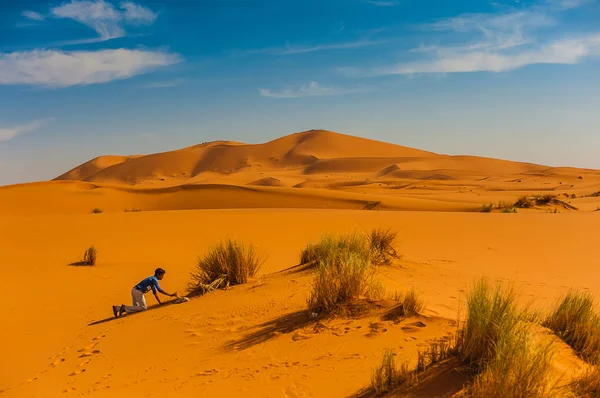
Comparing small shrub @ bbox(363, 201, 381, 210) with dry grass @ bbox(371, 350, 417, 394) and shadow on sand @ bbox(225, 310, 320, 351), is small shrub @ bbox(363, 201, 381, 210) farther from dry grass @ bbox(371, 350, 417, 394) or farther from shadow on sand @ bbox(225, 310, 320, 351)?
dry grass @ bbox(371, 350, 417, 394)

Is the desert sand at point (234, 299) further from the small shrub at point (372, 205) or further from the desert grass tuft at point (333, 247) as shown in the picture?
the small shrub at point (372, 205)

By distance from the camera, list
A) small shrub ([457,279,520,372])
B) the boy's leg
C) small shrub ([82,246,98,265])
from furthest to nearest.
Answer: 1. small shrub ([82,246,98,265])
2. the boy's leg
3. small shrub ([457,279,520,372])

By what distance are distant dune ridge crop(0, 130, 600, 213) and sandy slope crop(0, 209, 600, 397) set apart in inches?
522

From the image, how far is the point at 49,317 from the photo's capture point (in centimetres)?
789

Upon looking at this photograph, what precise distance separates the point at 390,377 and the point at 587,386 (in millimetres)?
1364

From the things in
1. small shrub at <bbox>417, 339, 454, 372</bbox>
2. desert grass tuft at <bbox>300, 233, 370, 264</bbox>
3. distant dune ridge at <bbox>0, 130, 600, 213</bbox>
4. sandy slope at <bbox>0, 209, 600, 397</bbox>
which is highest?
distant dune ridge at <bbox>0, 130, 600, 213</bbox>

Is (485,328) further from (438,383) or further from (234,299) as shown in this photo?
(234,299)

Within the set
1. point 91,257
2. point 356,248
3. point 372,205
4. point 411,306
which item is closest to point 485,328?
point 411,306

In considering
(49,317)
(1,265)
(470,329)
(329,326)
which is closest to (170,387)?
(329,326)

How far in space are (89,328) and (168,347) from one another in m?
2.10

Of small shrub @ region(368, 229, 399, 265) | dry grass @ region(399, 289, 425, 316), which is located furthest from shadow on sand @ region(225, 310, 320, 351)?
small shrub @ region(368, 229, 399, 265)

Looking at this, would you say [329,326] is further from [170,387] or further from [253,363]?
[170,387]

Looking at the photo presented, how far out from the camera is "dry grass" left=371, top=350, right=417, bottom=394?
377 cm

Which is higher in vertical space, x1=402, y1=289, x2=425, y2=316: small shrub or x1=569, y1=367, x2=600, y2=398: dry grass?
x1=402, y1=289, x2=425, y2=316: small shrub
